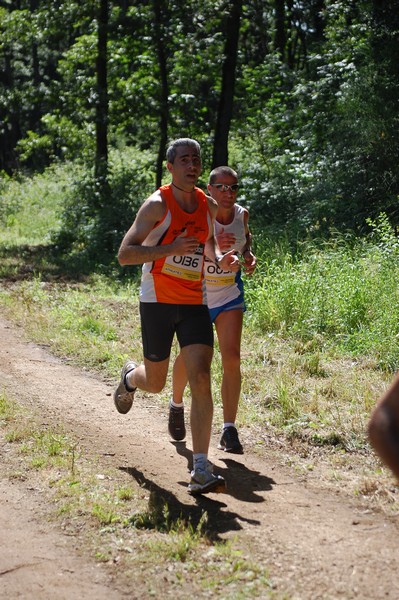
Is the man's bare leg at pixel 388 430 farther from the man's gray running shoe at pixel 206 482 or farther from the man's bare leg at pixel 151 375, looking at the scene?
the man's bare leg at pixel 151 375

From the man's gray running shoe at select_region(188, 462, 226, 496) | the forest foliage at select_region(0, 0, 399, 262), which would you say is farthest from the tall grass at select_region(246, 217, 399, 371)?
the man's gray running shoe at select_region(188, 462, 226, 496)

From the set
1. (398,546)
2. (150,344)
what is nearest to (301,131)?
(150,344)

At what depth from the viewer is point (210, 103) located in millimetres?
20359

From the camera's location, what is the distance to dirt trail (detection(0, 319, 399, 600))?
13.4 feet

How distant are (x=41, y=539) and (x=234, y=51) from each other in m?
14.8

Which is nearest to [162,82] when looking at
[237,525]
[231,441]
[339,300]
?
[339,300]

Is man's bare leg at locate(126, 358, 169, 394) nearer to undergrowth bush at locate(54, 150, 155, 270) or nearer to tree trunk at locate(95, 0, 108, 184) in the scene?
undergrowth bush at locate(54, 150, 155, 270)

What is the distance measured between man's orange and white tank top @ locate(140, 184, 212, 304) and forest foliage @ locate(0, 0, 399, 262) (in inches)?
319

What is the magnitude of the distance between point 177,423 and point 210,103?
15086mm

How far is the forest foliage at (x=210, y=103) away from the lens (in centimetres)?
1436

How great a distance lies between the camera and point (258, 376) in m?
7.84

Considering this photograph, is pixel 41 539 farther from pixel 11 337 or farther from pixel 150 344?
pixel 11 337

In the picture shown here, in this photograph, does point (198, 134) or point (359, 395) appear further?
point (198, 134)

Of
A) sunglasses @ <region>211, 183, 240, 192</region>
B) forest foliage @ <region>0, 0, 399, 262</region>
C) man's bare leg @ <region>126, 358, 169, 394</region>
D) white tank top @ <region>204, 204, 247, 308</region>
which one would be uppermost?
forest foliage @ <region>0, 0, 399, 262</region>
